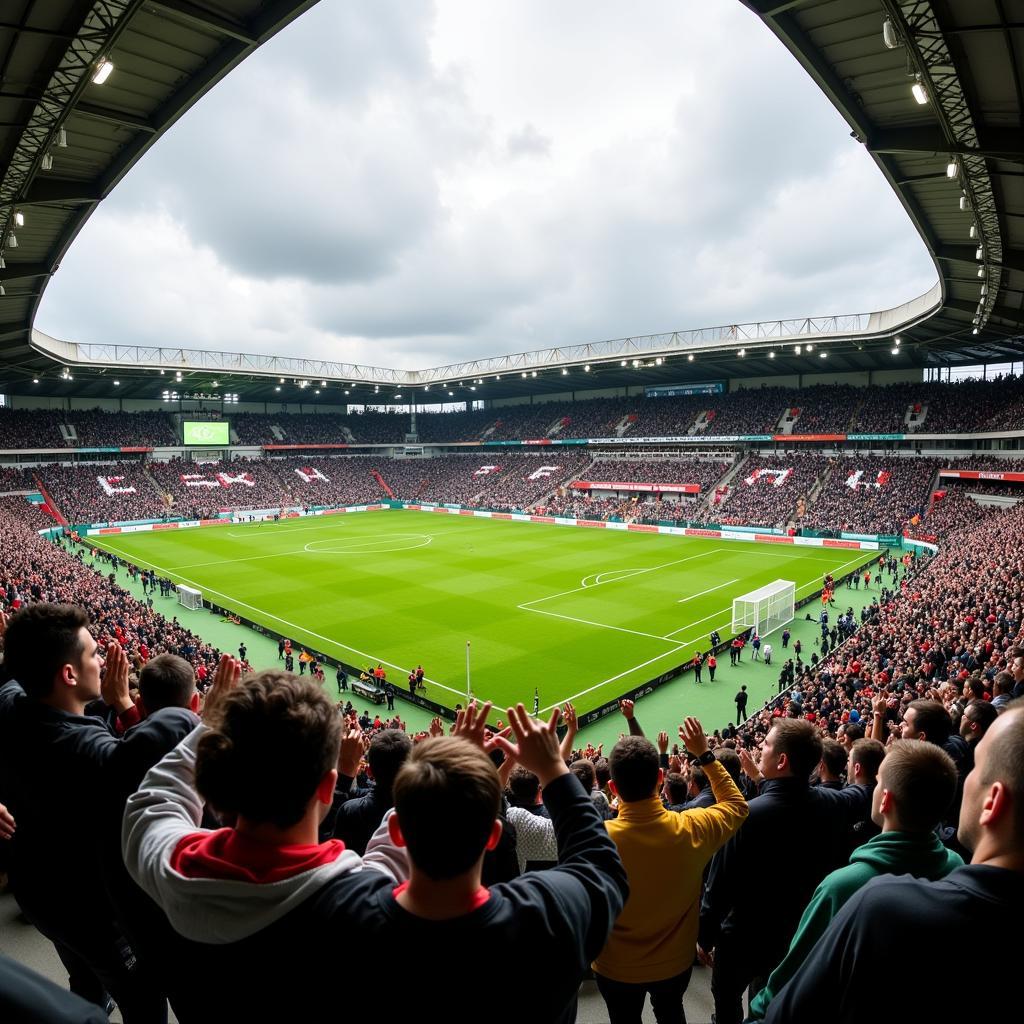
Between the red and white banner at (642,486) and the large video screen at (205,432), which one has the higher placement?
the large video screen at (205,432)

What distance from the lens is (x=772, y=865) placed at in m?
4.02

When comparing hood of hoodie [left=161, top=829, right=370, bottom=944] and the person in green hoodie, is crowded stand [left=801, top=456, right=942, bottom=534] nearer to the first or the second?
the person in green hoodie

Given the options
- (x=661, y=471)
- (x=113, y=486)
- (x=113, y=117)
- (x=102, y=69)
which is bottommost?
(x=113, y=486)

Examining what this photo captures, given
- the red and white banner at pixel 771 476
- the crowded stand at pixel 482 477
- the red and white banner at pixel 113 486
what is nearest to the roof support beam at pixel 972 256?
the red and white banner at pixel 771 476

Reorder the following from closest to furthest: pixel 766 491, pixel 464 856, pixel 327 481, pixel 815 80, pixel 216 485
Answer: pixel 464 856 → pixel 815 80 → pixel 766 491 → pixel 216 485 → pixel 327 481

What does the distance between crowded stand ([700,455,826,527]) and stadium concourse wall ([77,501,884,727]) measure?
2.39 metres

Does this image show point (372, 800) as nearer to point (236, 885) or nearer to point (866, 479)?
point (236, 885)

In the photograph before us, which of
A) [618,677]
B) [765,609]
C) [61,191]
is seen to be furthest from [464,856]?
[765,609]

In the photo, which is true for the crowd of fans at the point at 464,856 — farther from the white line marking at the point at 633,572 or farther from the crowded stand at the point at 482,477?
the crowded stand at the point at 482,477

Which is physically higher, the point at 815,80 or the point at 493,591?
the point at 815,80

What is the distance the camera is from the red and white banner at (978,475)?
40609 millimetres

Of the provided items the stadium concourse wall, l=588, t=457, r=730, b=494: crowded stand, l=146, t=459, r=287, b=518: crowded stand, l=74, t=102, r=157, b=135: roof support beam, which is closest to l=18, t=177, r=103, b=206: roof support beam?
l=74, t=102, r=157, b=135: roof support beam

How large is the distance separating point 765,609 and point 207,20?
25974 mm

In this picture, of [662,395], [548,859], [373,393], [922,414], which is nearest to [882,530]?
[922,414]
